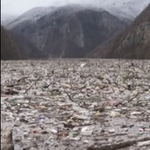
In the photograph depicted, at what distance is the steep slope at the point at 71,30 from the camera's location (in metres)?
168

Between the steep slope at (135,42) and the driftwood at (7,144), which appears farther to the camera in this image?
the steep slope at (135,42)

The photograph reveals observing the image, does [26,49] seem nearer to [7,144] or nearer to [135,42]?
[135,42]

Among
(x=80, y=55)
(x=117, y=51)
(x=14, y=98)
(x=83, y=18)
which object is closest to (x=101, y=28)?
(x=83, y=18)

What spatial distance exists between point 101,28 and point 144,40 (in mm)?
93721

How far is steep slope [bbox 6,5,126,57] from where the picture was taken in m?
168

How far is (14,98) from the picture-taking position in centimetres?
1059

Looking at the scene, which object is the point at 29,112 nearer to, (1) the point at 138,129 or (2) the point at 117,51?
(1) the point at 138,129

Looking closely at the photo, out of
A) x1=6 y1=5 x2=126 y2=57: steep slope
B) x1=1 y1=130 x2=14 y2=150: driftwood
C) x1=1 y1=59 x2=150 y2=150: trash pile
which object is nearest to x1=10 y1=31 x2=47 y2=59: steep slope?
x1=6 y1=5 x2=126 y2=57: steep slope

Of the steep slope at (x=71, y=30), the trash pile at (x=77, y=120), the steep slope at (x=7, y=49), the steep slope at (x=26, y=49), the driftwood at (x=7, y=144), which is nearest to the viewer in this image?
the driftwood at (x=7, y=144)

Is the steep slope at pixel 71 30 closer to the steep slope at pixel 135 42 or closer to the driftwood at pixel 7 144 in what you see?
the steep slope at pixel 135 42

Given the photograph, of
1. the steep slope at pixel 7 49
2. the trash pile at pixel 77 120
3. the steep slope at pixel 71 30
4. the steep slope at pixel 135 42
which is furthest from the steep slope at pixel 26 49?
the trash pile at pixel 77 120

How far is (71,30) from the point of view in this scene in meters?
175

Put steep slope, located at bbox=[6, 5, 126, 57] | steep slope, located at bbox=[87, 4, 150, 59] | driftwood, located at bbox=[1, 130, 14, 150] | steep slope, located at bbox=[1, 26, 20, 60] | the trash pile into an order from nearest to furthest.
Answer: driftwood, located at bbox=[1, 130, 14, 150] → the trash pile → steep slope, located at bbox=[1, 26, 20, 60] → steep slope, located at bbox=[87, 4, 150, 59] → steep slope, located at bbox=[6, 5, 126, 57]

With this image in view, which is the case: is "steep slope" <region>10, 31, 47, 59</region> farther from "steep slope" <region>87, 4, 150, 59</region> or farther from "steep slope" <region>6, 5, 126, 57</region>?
"steep slope" <region>87, 4, 150, 59</region>
